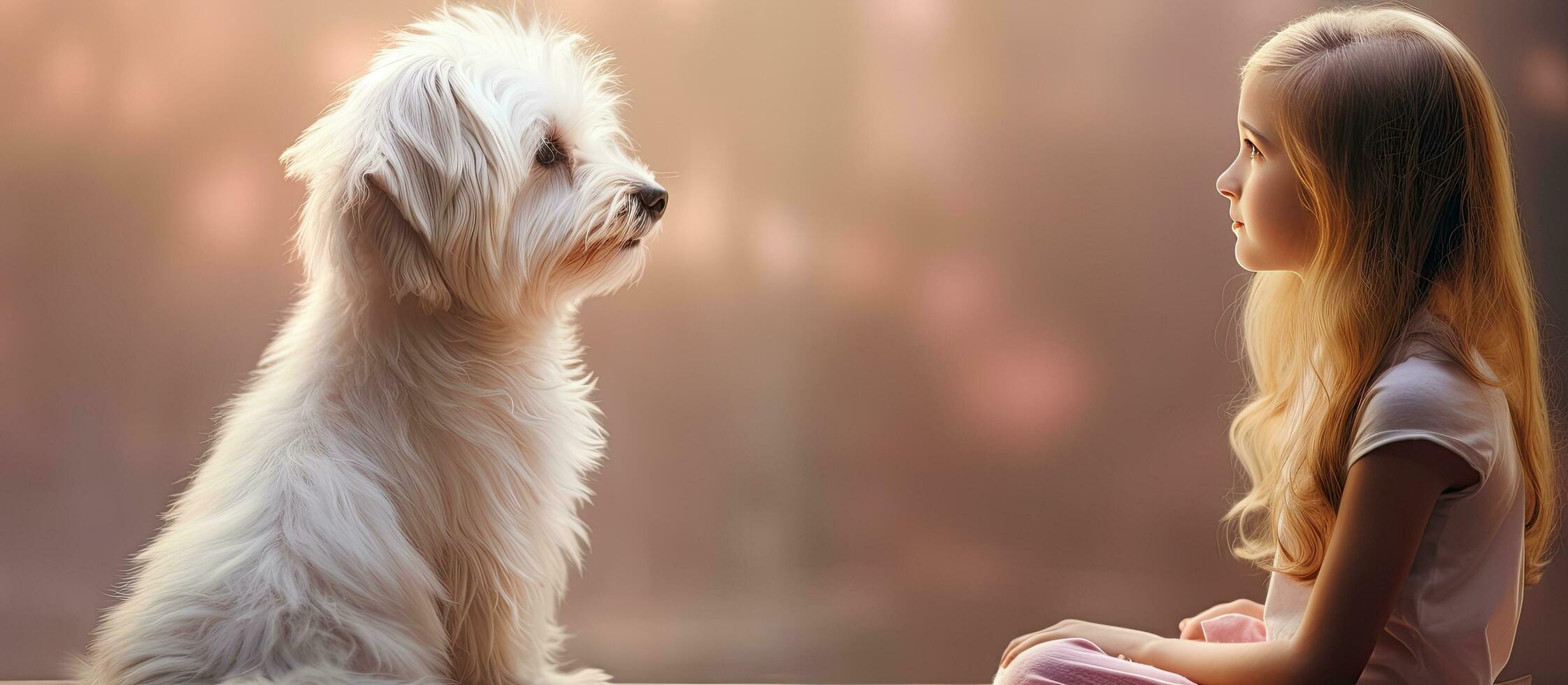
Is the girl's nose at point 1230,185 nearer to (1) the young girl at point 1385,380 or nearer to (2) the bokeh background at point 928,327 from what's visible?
(1) the young girl at point 1385,380

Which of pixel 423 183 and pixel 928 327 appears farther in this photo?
pixel 928 327

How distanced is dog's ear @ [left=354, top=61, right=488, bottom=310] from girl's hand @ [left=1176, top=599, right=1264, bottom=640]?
0.88 meters

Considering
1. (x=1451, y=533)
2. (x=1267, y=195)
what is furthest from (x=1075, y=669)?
(x=1267, y=195)

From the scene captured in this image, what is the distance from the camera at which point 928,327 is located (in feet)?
5.37

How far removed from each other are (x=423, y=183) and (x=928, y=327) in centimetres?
89

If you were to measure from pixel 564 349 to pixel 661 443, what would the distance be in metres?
0.48

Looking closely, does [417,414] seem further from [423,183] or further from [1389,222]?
[1389,222]

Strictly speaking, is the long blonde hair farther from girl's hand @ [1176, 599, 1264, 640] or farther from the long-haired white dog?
the long-haired white dog

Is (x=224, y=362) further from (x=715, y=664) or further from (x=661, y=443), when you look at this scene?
(x=715, y=664)

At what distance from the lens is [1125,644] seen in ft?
3.20

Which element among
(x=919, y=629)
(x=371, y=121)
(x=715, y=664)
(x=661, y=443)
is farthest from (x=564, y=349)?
(x=919, y=629)

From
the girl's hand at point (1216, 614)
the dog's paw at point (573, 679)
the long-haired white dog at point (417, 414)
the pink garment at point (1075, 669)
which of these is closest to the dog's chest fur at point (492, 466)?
the long-haired white dog at point (417, 414)

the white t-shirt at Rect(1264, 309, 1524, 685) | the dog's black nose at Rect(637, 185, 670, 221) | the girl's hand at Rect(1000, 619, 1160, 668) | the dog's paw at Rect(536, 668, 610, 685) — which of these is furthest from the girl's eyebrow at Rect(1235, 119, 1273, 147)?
the dog's paw at Rect(536, 668, 610, 685)

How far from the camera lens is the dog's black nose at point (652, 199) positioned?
1.08m
